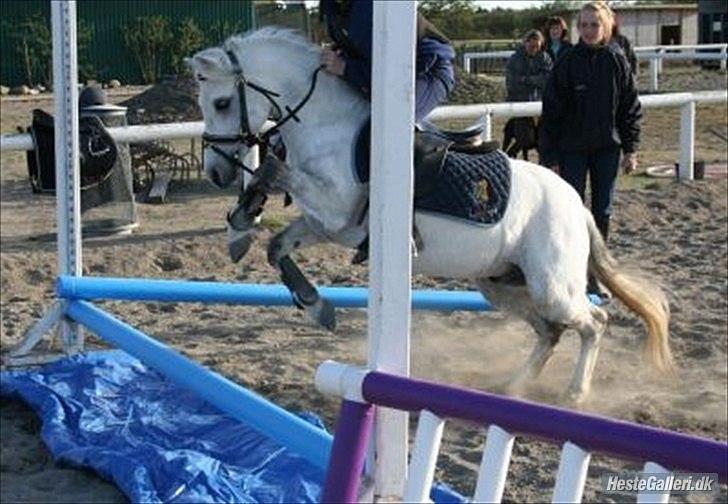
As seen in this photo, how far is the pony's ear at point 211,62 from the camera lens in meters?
4.26

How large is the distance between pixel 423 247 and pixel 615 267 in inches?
45.2

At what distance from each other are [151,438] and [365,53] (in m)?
1.60

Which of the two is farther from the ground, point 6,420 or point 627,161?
point 627,161

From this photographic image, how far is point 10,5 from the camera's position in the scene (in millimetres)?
26250

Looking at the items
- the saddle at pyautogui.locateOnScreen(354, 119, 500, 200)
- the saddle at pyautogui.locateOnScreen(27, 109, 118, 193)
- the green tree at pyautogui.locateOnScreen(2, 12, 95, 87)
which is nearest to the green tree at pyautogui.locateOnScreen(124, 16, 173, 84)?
the green tree at pyautogui.locateOnScreen(2, 12, 95, 87)

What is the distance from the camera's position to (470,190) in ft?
15.1

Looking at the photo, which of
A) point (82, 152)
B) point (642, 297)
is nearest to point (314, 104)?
point (642, 297)

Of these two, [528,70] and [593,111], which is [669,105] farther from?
[593,111]

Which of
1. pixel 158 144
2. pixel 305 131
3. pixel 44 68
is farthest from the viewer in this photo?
pixel 44 68

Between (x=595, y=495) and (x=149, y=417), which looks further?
(x=149, y=417)

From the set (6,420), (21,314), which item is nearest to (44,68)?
(21,314)

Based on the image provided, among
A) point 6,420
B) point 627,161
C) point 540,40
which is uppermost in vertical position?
point 540,40

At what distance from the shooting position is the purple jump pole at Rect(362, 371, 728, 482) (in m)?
1.72

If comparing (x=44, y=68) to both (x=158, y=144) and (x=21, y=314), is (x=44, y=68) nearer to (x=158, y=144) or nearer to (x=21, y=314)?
(x=158, y=144)
